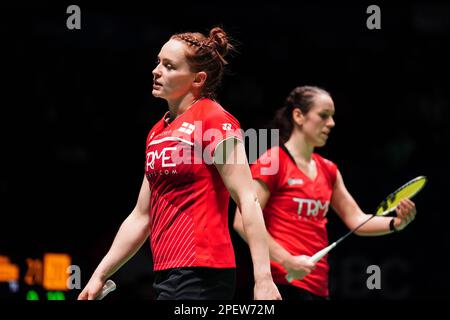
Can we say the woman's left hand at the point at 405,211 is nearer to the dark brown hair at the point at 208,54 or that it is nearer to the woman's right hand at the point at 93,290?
the dark brown hair at the point at 208,54

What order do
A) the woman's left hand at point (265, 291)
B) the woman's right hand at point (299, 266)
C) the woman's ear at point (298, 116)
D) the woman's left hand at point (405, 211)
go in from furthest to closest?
the woman's ear at point (298, 116)
the woman's left hand at point (405, 211)
the woman's right hand at point (299, 266)
the woman's left hand at point (265, 291)

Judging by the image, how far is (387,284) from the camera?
6691 millimetres

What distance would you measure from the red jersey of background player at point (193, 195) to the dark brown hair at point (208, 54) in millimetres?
171

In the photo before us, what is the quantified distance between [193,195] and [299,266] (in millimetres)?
1152

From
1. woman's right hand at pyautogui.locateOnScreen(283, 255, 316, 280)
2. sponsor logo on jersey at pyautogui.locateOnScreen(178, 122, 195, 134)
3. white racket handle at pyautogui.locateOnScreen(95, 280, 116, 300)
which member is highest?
sponsor logo on jersey at pyautogui.locateOnScreen(178, 122, 195, 134)

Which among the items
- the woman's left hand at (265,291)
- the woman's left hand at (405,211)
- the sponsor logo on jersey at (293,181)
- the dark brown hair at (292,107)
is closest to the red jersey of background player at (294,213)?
the sponsor logo on jersey at (293,181)

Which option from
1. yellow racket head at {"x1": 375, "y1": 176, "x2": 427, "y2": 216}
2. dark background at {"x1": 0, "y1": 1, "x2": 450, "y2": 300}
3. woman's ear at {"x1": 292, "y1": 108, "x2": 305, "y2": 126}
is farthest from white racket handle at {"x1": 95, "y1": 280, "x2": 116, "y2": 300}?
dark background at {"x1": 0, "y1": 1, "x2": 450, "y2": 300}

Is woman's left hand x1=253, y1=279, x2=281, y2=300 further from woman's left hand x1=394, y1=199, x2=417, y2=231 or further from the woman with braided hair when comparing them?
woman's left hand x1=394, y1=199, x2=417, y2=231

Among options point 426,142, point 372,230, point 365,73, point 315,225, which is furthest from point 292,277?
point 365,73

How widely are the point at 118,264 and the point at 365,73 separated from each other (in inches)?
215

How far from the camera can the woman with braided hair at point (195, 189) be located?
2936 millimetres

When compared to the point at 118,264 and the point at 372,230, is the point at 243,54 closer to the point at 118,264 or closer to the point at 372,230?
the point at 372,230

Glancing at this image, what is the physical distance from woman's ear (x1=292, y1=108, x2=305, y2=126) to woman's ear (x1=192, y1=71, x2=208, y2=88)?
1445 millimetres

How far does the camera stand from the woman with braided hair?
2.94m
